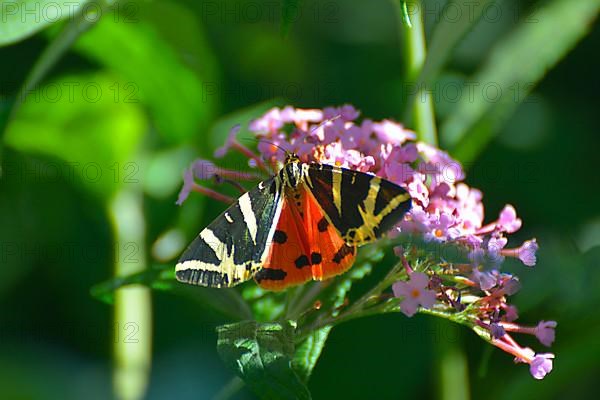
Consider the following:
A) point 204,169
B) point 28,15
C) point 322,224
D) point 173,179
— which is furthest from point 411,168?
point 173,179

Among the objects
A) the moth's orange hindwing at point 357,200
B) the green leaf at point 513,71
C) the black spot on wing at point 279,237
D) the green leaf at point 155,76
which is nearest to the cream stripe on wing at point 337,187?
the moth's orange hindwing at point 357,200

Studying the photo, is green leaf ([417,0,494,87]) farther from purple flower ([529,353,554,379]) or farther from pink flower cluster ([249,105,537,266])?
purple flower ([529,353,554,379])

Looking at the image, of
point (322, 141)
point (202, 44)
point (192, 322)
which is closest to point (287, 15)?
point (322, 141)

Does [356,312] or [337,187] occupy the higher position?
[337,187]

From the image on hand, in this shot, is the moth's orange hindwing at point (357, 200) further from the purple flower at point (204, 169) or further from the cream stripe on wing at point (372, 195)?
the purple flower at point (204, 169)

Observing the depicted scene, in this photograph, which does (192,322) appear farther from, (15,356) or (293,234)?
(293,234)

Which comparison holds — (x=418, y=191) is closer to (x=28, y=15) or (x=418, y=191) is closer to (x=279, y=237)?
(x=279, y=237)
